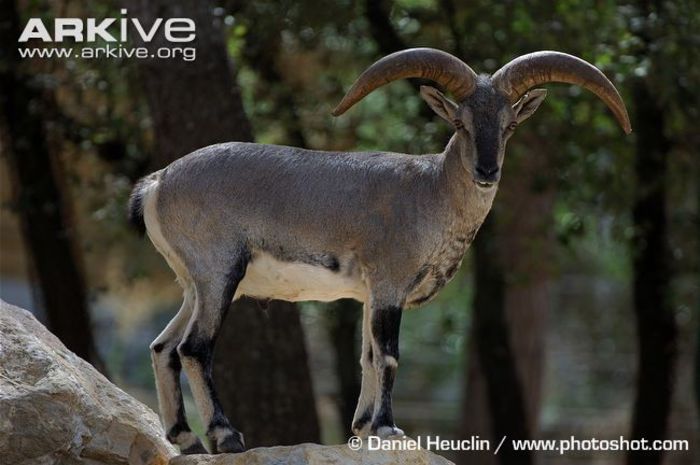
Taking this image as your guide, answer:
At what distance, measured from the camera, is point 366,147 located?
14773 mm

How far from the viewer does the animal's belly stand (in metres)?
7.37

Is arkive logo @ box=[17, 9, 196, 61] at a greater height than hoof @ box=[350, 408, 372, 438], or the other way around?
arkive logo @ box=[17, 9, 196, 61]

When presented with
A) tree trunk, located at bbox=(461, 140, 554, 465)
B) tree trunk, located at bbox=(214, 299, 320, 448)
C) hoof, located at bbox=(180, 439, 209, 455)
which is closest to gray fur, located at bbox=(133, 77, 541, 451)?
hoof, located at bbox=(180, 439, 209, 455)

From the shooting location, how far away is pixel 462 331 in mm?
22844

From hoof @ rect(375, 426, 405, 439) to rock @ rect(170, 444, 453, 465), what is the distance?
0.14 m

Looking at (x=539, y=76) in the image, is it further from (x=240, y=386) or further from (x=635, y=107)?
(x=635, y=107)

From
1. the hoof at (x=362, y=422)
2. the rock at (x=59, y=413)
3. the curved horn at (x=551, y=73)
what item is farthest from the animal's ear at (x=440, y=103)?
the rock at (x=59, y=413)

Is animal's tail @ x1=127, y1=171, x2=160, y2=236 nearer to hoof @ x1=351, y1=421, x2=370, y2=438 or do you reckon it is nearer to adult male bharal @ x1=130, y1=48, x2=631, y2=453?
adult male bharal @ x1=130, y1=48, x2=631, y2=453

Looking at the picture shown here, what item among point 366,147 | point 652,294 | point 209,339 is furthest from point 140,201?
point 652,294

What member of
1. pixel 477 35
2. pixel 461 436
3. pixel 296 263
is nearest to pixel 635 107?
pixel 477 35

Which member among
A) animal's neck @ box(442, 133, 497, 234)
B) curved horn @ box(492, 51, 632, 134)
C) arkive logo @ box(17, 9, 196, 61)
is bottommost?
animal's neck @ box(442, 133, 497, 234)

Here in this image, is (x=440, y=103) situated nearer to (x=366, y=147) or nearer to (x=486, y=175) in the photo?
(x=486, y=175)

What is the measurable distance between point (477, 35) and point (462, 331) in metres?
10.8

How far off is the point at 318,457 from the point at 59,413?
145cm
